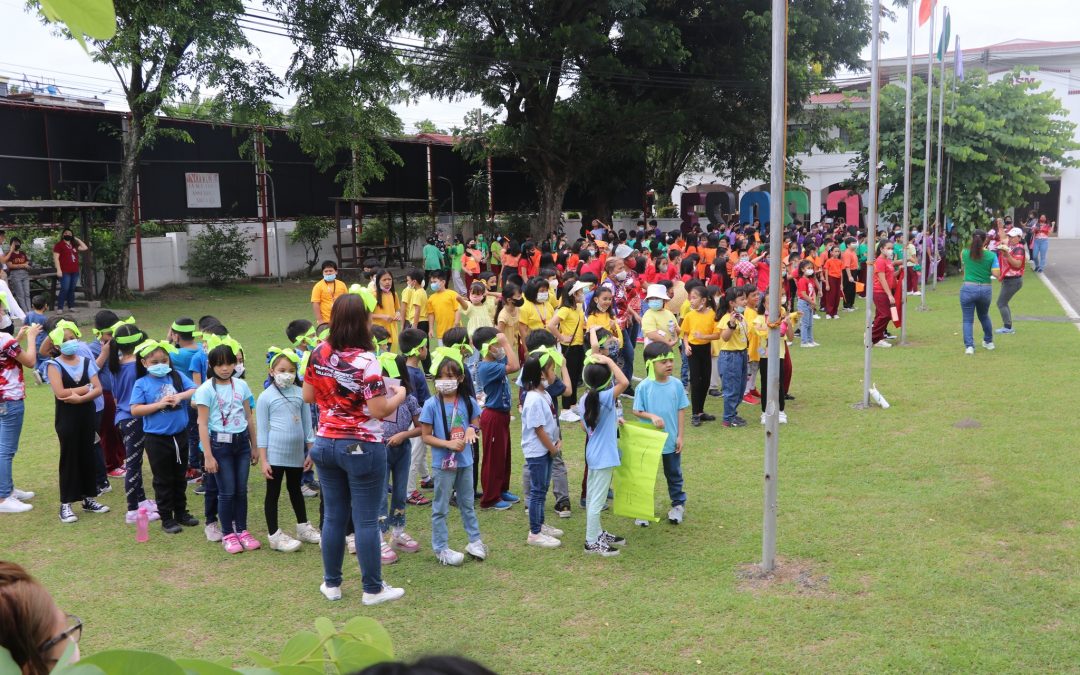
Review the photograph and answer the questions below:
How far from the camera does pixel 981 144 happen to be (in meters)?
24.1

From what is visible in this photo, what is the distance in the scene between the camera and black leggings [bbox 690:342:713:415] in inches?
397

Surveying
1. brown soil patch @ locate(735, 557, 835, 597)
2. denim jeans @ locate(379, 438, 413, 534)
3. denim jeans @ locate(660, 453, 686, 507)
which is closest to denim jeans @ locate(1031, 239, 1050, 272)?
denim jeans @ locate(660, 453, 686, 507)

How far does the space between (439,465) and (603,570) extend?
1.28m

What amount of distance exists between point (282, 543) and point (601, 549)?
88.1 inches

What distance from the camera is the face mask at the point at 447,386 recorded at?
20.8ft

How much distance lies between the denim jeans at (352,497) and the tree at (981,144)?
72.4 feet

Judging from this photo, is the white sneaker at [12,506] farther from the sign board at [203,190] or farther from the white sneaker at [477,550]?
the sign board at [203,190]

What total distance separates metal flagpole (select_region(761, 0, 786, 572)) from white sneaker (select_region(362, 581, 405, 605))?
2304mm

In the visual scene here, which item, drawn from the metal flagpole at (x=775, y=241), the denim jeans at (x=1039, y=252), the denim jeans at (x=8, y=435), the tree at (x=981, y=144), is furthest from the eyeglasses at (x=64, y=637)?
the denim jeans at (x=1039, y=252)

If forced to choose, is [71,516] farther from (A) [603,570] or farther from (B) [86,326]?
(B) [86,326]

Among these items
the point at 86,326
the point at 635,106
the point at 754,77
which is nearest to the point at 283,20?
the point at 86,326

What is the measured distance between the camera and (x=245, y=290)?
23078 millimetres

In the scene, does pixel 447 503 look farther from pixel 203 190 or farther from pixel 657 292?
pixel 203 190

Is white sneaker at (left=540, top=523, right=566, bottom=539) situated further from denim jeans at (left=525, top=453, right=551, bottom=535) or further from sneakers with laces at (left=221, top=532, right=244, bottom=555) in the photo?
sneakers with laces at (left=221, top=532, right=244, bottom=555)
